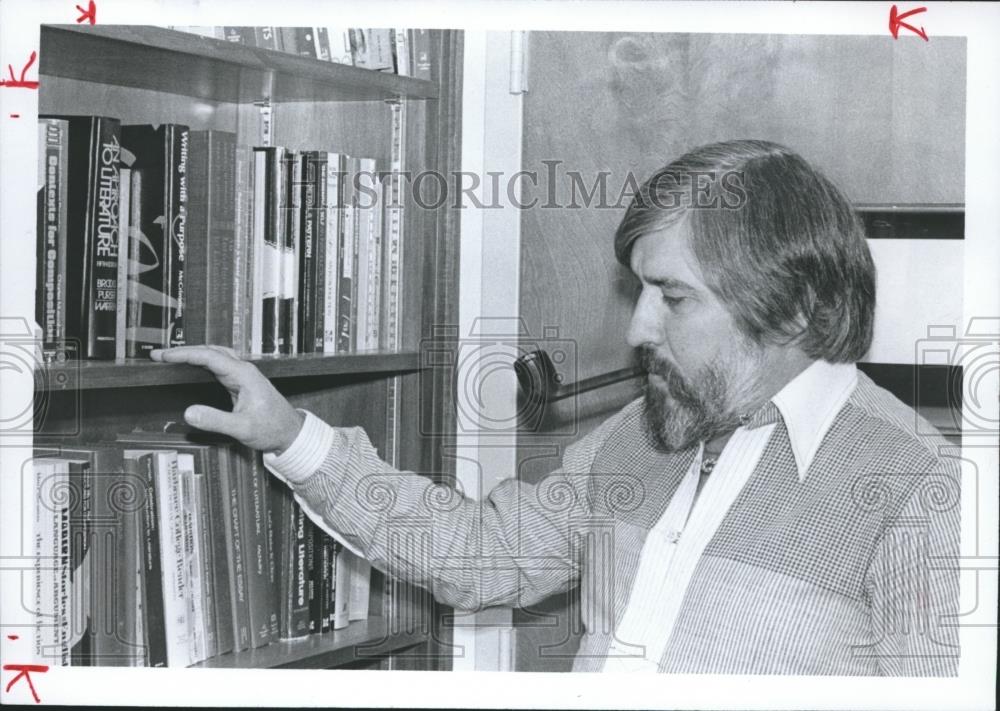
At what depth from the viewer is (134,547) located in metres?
1.24

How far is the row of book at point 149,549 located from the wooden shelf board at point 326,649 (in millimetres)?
18

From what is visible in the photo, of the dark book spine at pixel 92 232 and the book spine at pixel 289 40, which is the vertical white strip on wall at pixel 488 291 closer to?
the book spine at pixel 289 40

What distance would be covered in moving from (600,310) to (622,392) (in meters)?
0.11

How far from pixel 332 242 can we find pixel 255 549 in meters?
0.38

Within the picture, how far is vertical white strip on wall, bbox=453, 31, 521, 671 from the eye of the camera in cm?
138

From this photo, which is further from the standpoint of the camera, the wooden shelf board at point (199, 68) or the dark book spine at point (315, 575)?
the dark book spine at point (315, 575)

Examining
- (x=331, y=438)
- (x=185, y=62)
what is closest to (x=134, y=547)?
(x=331, y=438)

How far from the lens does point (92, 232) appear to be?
1182mm

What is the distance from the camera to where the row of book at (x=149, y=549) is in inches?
48.9

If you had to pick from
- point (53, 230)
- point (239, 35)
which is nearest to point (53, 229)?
point (53, 230)

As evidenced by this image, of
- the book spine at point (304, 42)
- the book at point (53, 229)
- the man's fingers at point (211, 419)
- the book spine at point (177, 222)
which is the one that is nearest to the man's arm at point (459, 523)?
the man's fingers at point (211, 419)

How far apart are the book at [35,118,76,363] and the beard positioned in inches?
26.6

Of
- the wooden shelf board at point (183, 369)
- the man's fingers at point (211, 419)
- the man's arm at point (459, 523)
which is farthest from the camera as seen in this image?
the man's arm at point (459, 523)

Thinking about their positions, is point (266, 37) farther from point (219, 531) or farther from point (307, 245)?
point (219, 531)
